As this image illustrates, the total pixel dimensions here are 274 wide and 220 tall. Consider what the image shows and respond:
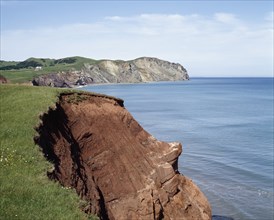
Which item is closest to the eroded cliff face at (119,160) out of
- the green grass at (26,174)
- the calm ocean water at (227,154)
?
the green grass at (26,174)

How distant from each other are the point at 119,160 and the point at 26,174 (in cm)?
1163

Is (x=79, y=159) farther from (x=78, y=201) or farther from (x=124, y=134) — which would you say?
(x=78, y=201)

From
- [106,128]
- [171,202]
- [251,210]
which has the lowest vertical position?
[251,210]

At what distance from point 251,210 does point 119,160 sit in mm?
18549

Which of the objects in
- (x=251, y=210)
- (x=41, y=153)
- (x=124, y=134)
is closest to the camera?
(x=41, y=153)

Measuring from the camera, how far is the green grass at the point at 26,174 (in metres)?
12.6

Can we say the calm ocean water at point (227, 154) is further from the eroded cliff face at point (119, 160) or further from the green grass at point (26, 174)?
the green grass at point (26, 174)

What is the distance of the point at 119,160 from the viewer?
26484 millimetres

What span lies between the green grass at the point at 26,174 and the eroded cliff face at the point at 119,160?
1410 mm

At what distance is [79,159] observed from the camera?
23.8 metres

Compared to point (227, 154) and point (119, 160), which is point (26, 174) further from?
point (227, 154)

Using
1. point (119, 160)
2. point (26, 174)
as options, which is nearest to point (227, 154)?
point (119, 160)

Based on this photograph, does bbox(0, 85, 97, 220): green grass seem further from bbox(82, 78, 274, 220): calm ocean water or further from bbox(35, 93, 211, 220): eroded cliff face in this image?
bbox(82, 78, 274, 220): calm ocean water

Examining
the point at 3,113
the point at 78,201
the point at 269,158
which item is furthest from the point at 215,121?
the point at 78,201
